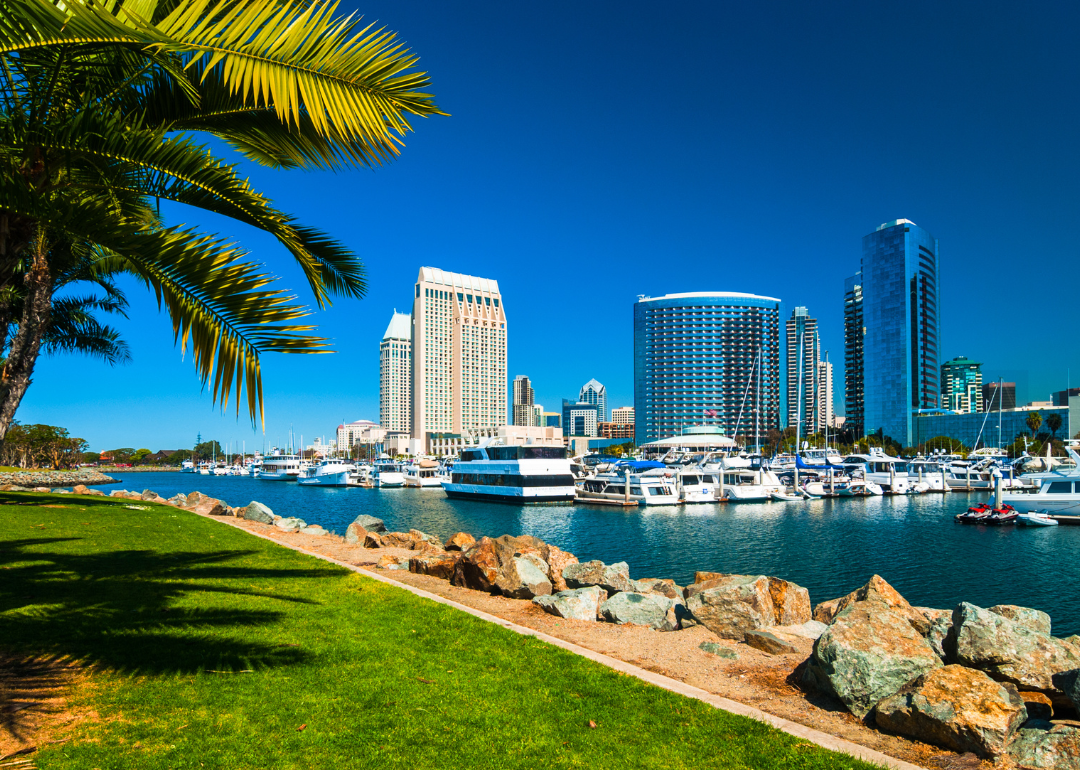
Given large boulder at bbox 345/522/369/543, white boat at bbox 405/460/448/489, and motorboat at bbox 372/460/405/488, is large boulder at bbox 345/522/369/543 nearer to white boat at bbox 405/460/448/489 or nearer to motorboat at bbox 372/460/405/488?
white boat at bbox 405/460/448/489

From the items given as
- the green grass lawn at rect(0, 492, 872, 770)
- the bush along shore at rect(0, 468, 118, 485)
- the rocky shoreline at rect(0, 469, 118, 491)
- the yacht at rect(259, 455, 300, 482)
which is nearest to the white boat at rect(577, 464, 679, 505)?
the bush along shore at rect(0, 468, 118, 485)

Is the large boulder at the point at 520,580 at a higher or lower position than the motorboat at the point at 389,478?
higher

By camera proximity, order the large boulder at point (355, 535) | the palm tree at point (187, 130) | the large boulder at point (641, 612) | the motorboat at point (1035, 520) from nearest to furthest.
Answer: the palm tree at point (187, 130) < the large boulder at point (641, 612) < the large boulder at point (355, 535) < the motorboat at point (1035, 520)

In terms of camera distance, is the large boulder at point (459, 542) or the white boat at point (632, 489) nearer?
the large boulder at point (459, 542)

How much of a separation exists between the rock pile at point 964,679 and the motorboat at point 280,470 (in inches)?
4407

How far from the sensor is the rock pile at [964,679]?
5754mm

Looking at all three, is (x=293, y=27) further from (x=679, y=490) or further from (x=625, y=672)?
(x=679, y=490)

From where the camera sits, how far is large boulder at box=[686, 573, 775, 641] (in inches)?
448

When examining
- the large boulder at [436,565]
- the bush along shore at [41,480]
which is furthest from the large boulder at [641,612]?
the bush along shore at [41,480]

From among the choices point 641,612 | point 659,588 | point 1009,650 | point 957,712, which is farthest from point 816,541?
point 957,712

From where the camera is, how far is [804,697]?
7434mm

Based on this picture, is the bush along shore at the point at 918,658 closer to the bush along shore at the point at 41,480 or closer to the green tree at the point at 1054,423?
the bush along shore at the point at 41,480

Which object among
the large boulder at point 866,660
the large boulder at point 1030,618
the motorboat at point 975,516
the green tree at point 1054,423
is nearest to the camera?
the large boulder at point 866,660

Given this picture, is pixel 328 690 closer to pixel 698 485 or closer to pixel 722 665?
pixel 722 665
